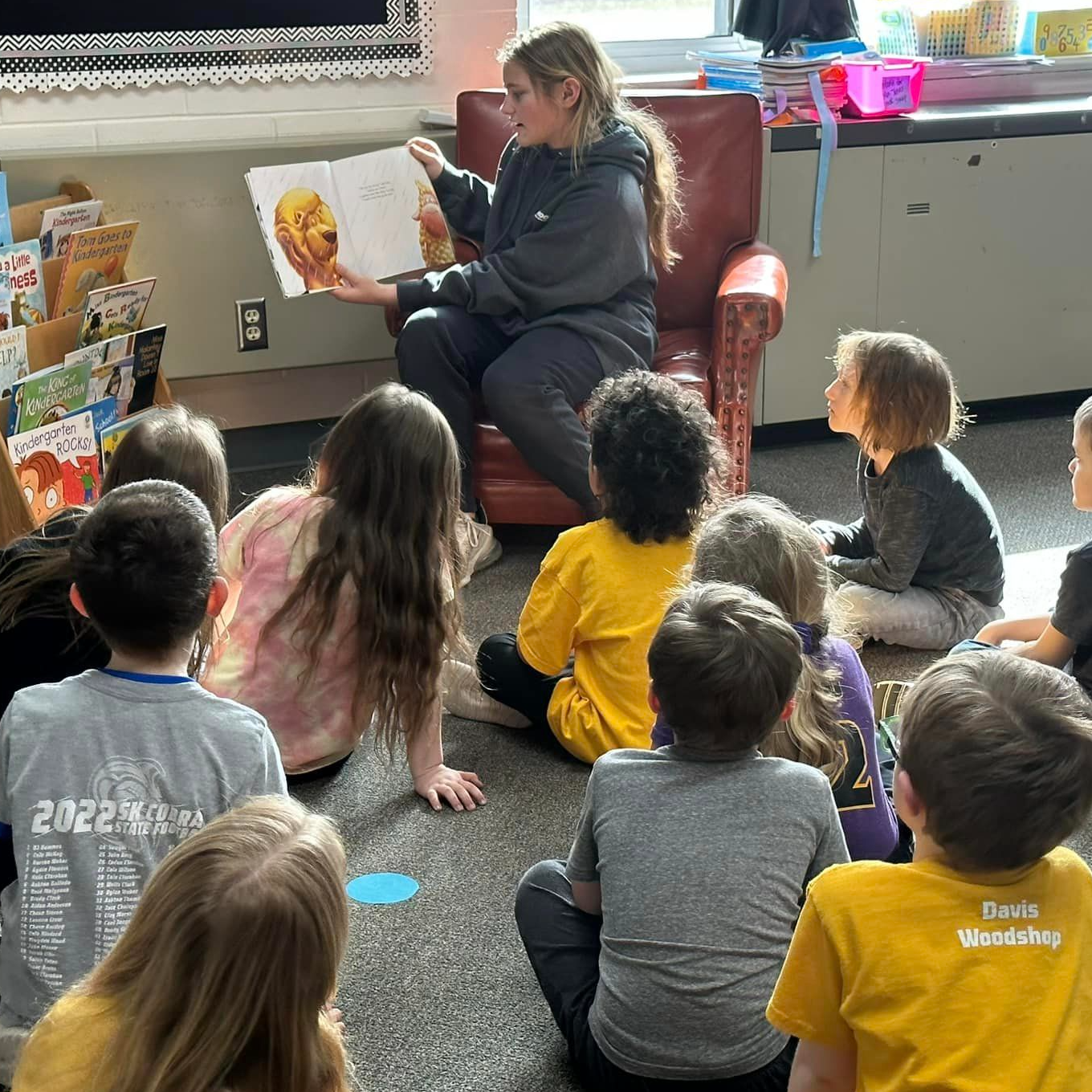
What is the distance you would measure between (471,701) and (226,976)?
164cm

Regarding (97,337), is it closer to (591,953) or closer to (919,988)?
(591,953)

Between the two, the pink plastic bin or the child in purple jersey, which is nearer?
the child in purple jersey

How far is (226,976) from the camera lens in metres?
0.97

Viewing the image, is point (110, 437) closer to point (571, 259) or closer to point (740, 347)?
point (571, 259)

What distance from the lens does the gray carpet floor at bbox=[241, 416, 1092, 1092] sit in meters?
1.75

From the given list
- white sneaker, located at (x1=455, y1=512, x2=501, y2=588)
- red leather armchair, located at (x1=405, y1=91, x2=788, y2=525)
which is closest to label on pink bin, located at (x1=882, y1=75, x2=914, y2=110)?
red leather armchair, located at (x1=405, y1=91, x2=788, y2=525)

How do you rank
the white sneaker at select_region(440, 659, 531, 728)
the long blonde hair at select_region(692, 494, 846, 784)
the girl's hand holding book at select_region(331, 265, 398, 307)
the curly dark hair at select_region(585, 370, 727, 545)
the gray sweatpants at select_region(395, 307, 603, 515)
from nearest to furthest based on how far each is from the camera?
the long blonde hair at select_region(692, 494, 846, 784), the curly dark hair at select_region(585, 370, 727, 545), the white sneaker at select_region(440, 659, 531, 728), the gray sweatpants at select_region(395, 307, 603, 515), the girl's hand holding book at select_region(331, 265, 398, 307)

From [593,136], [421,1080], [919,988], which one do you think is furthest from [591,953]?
[593,136]

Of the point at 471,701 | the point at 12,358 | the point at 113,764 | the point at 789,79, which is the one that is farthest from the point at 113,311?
the point at 113,764

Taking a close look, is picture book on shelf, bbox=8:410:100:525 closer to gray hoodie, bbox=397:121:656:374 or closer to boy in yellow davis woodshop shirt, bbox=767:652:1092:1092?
gray hoodie, bbox=397:121:656:374

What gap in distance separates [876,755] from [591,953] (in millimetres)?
463

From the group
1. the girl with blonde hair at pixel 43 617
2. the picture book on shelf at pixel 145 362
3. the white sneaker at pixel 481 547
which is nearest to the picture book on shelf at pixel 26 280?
the picture book on shelf at pixel 145 362

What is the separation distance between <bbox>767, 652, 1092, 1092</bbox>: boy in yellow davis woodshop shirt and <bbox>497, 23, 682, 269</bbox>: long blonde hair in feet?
7.26

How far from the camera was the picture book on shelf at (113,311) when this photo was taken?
123 inches
